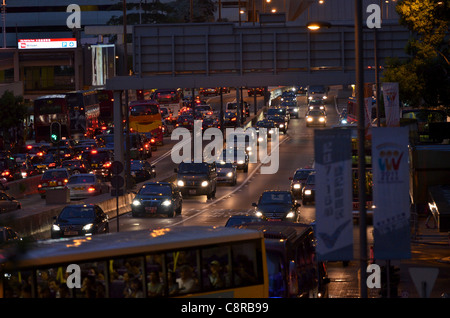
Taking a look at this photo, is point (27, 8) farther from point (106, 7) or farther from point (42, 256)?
point (42, 256)

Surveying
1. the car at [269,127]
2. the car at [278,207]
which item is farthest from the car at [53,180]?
the car at [269,127]

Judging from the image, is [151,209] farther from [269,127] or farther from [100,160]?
[269,127]

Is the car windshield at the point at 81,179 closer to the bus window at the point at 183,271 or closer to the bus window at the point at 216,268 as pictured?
the bus window at the point at 216,268

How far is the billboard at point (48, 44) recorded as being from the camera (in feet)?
381

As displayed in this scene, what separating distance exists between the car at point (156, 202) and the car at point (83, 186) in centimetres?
495

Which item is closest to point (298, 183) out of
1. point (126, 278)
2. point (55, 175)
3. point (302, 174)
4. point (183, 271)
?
point (302, 174)

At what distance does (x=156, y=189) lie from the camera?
39781 millimetres

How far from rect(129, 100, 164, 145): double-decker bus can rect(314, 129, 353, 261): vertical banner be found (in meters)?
60.4

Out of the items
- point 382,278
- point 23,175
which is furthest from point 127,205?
point 382,278

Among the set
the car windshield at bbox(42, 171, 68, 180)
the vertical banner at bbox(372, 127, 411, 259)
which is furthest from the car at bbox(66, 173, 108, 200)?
the vertical banner at bbox(372, 127, 411, 259)

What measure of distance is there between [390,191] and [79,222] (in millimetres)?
18144

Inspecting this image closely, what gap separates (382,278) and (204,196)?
98.6 ft

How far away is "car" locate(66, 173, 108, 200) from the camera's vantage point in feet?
143

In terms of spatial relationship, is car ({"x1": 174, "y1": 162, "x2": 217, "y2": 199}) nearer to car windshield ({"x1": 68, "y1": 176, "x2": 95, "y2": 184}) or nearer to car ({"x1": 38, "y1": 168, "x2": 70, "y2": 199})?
car windshield ({"x1": 68, "y1": 176, "x2": 95, "y2": 184})
